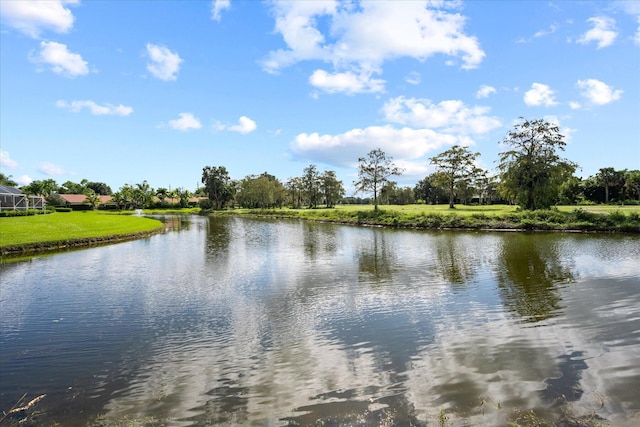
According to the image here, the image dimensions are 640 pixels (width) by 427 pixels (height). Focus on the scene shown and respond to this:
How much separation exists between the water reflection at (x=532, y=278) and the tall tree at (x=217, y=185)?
9345cm

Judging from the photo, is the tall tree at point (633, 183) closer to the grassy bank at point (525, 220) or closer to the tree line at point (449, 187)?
the tree line at point (449, 187)

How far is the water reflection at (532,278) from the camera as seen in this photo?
10.7m

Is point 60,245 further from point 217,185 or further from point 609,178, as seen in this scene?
point 609,178

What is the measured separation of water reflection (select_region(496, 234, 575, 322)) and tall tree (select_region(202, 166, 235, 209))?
307 ft

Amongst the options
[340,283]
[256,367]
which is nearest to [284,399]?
[256,367]

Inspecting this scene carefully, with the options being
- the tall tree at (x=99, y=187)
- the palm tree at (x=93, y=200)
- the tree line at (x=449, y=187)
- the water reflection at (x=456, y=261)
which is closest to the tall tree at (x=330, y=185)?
the tree line at (x=449, y=187)

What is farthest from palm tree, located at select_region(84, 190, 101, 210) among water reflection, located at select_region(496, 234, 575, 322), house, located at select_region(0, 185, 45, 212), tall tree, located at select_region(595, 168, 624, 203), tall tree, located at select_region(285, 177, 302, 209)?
tall tree, located at select_region(595, 168, 624, 203)

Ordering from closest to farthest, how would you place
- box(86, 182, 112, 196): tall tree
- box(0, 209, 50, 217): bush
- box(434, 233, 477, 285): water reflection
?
1. box(434, 233, 477, 285): water reflection
2. box(0, 209, 50, 217): bush
3. box(86, 182, 112, 196): tall tree

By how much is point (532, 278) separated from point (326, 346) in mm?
11025

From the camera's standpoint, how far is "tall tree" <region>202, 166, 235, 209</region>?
107 metres

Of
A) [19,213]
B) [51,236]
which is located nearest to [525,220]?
[51,236]

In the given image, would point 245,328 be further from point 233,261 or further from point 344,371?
point 233,261

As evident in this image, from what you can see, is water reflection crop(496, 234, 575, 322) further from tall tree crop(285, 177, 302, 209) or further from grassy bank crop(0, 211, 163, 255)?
tall tree crop(285, 177, 302, 209)

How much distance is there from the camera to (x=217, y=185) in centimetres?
10700
